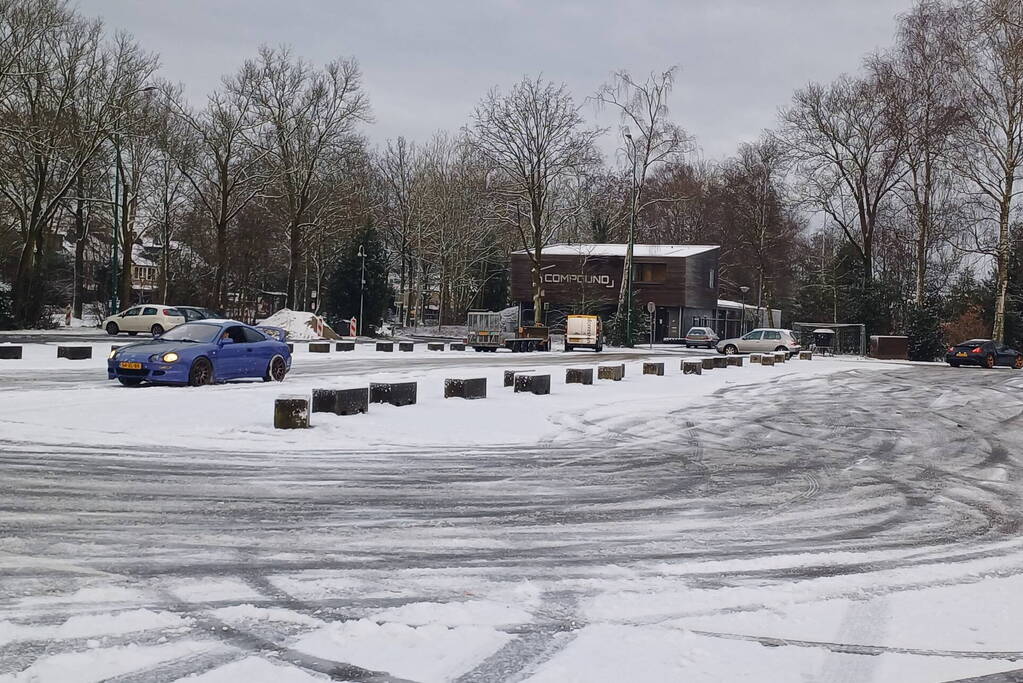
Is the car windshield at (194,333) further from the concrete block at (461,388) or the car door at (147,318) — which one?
the car door at (147,318)

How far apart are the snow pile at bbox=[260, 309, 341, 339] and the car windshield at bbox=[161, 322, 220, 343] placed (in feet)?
94.2

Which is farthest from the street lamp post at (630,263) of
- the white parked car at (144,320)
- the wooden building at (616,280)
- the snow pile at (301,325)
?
the white parked car at (144,320)

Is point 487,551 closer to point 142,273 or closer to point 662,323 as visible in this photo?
point 662,323

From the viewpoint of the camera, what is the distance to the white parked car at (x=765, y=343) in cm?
5012

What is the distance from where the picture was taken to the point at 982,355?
136 feet

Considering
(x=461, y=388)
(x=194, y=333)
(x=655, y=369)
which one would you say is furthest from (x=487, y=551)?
(x=655, y=369)

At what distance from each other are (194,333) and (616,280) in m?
50.9

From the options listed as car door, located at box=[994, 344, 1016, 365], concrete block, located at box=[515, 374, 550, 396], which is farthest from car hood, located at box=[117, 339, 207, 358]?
car door, located at box=[994, 344, 1016, 365]

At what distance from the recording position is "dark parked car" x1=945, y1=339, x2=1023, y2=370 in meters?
41.4

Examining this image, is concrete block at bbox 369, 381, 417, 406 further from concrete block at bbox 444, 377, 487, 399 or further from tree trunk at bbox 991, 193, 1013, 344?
tree trunk at bbox 991, 193, 1013, 344

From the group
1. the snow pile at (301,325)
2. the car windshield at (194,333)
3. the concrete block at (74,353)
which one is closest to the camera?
the car windshield at (194,333)

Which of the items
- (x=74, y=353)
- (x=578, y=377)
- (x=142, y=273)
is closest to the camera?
(x=578, y=377)

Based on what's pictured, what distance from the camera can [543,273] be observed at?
68.8 meters

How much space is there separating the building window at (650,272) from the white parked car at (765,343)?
16857 mm
